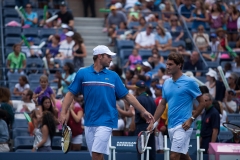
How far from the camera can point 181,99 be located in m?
9.39

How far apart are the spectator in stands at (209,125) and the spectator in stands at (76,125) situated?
2.34 metres

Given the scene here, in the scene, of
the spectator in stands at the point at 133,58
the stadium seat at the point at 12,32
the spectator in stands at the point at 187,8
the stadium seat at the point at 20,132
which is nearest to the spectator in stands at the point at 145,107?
the stadium seat at the point at 20,132

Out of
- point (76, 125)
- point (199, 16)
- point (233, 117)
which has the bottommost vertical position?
point (233, 117)

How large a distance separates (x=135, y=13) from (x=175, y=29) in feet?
4.40

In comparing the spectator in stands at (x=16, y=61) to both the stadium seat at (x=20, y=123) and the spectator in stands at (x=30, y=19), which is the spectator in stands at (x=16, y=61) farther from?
the stadium seat at (x=20, y=123)

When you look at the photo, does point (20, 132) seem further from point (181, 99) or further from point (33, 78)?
point (181, 99)

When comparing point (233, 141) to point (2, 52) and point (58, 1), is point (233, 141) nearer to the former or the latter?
point (2, 52)

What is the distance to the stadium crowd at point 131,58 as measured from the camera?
1229cm

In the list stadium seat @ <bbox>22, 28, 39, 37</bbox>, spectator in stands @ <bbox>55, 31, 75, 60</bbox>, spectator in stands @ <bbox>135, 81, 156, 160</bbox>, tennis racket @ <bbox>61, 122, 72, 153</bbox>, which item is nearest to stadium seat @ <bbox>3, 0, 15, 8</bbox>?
stadium seat @ <bbox>22, 28, 39, 37</bbox>

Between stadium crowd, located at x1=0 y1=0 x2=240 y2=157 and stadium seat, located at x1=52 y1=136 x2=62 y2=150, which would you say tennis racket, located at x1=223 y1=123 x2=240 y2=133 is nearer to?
stadium crowd, located at x1=0 y1=0 x2=240 y2=157

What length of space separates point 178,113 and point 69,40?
7.86 m

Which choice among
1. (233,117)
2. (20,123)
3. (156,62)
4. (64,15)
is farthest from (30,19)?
(233,117)

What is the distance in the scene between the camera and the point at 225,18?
63.3 ft

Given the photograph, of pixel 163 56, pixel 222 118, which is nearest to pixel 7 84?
pixel 163 56
